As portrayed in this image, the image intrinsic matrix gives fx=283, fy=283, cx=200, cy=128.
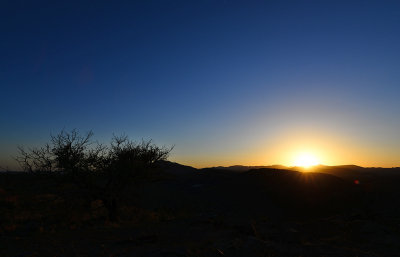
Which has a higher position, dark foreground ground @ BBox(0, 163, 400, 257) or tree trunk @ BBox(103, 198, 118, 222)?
tree trunk @ BBox(103, 198, 118, 222)

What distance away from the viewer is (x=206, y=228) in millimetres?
16688

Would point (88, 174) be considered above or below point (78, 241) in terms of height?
above

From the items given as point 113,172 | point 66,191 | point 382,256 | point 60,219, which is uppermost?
point 113,172

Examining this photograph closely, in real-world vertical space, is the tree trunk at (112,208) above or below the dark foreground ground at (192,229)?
above

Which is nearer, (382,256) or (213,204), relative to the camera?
(382,256)

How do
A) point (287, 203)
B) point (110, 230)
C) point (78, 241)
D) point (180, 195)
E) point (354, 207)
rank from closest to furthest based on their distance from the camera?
point (78, 241), point (110, 230), point (354, 207), point (287, 203), point (180, 195)

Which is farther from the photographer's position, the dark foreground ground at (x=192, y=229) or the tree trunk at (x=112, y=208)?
the tree trunk at (x=112, y=208)

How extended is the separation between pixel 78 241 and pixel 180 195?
29.2m

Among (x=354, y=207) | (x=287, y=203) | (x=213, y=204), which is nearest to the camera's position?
(x=354, y=207)

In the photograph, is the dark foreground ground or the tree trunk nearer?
the dark foreground ground

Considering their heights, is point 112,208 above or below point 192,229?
above

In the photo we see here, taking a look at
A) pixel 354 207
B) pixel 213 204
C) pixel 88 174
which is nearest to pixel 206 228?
pixel 88 174

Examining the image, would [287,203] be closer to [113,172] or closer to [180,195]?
[180,195]

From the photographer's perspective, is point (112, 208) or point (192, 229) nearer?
point (192, 229)
